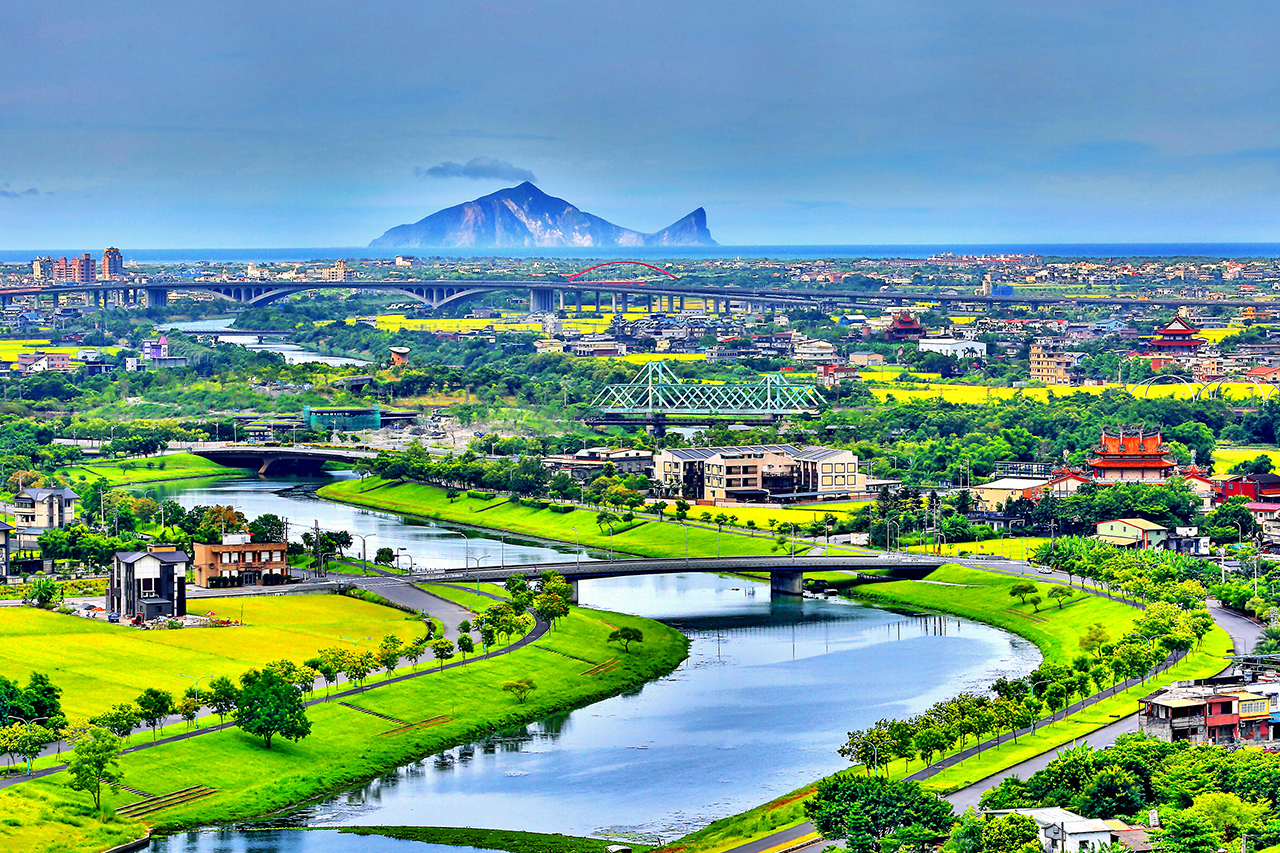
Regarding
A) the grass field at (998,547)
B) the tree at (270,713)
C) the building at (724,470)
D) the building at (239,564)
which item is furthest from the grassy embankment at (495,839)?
the building at (724,470)

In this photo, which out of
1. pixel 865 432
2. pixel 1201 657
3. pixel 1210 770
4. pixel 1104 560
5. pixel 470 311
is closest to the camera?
pixel 1210 770

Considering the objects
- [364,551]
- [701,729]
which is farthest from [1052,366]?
[701,729]

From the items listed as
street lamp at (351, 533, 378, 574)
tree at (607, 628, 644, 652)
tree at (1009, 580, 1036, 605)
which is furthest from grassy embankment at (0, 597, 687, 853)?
tree at (1009, 580, 1036, 605)

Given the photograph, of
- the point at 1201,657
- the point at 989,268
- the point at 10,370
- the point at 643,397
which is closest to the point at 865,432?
the point at 643,397

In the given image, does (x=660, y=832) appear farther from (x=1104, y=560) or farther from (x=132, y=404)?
(x=132, y=404)

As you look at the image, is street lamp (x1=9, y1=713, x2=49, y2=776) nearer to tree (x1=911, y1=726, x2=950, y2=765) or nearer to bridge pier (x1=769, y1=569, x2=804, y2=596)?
tree (x1=911, y1=726, x2=950, y2=765)

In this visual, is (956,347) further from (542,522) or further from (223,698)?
(223,698)
